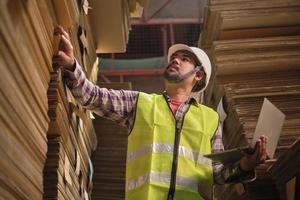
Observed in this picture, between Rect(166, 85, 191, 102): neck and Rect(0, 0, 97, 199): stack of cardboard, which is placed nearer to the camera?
Rect(0, 0, 97, 199): stack of cardboard

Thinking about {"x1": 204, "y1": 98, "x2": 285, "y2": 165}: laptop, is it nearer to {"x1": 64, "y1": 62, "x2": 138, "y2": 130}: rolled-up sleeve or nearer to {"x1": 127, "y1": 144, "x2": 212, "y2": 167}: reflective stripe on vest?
{"x1": 127, "y1": 144, "x2": 212, "y2": 167}: reflective stripe on vest

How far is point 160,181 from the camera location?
109 inches

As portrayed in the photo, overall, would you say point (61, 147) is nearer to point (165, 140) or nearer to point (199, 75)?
point (165, 140)

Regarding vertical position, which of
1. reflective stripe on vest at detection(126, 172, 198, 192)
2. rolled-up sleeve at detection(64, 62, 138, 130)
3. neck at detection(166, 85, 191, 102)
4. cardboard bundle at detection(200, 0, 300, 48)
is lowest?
reflective stripe on vest at detection(126, 172, 198, 192)

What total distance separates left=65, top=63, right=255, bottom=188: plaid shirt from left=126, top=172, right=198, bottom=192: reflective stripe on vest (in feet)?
0.88

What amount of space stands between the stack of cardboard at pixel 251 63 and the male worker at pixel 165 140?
0.58m

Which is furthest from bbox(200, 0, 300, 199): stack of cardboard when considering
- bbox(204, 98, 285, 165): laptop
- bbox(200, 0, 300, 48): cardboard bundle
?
bbox(204, 98, 285, 165): laptop

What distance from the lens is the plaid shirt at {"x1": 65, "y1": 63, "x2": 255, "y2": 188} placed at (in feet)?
9.20

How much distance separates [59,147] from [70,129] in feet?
1.79

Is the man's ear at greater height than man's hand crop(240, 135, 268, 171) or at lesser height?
greater

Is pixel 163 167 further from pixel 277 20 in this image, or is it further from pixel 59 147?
pixel 277 20

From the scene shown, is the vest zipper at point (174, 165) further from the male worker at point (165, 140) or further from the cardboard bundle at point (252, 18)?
the cardboard bundle at point (252, 18)

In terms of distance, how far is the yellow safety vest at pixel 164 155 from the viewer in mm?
2779

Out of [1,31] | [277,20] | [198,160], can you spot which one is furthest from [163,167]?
[277,20]
